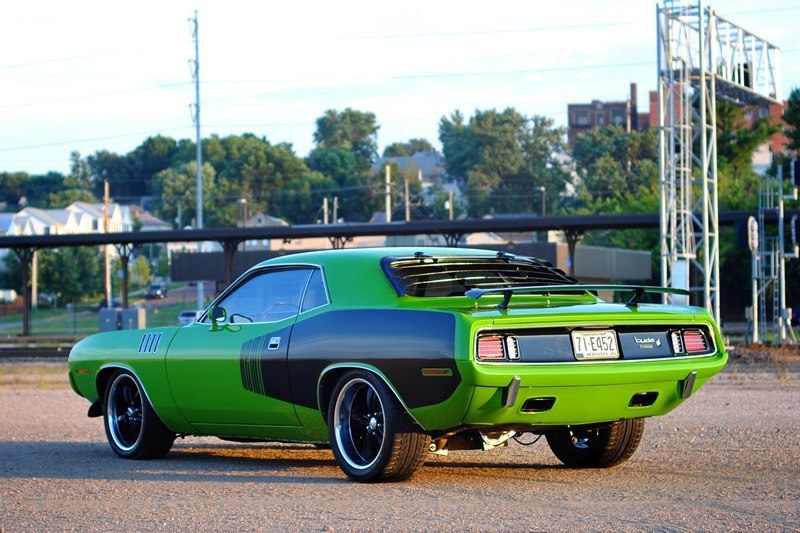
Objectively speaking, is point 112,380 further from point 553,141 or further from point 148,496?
point 553,141

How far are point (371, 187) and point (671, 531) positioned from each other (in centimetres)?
12176

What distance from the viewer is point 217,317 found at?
27.9 ft

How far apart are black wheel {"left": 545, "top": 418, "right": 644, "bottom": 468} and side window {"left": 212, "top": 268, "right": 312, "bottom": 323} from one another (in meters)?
1.85

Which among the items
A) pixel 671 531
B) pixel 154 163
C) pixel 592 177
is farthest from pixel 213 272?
pixel 154 163

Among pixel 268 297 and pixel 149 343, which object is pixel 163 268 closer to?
pixel 149 343

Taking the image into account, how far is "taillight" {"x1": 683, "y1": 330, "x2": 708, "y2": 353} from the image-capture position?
7.56 meters

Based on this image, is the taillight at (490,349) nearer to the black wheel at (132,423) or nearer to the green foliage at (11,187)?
the black wheel at (132,423)

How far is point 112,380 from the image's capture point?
9.44 meters

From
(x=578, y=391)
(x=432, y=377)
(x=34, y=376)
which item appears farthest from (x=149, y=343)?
(x=34, y=376)

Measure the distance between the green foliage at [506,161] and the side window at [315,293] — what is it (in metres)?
112

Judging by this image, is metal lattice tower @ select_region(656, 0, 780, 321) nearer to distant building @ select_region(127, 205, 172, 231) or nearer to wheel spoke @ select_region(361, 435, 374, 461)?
wheel spoke @ select_region(361, 435, 374, 461)

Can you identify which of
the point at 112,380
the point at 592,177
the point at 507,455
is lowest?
the point at 507,455

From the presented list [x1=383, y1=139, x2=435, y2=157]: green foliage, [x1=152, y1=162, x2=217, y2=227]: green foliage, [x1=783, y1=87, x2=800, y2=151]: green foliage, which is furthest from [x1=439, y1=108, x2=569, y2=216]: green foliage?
[x1=783, y1=87, x2=800, y2=151]: green foliage

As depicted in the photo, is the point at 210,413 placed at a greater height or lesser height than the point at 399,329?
lesser
